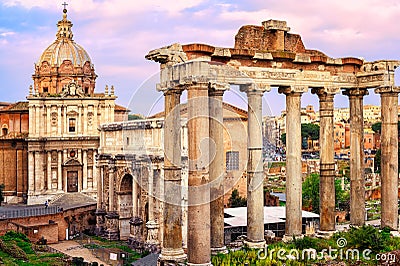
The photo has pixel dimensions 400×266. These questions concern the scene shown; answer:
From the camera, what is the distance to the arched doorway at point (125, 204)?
3381 cm

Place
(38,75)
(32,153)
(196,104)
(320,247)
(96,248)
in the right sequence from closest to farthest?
(196,104) < (320,247) < (96,248) < (32,153) < (38,75)

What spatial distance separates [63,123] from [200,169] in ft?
96.7

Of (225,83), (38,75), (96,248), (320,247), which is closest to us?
(225,83)

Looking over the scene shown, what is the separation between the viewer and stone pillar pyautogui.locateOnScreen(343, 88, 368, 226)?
16.3 metres

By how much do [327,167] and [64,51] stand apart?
33.3m

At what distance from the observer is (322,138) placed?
15805mm

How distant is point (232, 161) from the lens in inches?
1481

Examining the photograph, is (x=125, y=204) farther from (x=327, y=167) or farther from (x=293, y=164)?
(x=293, y=164)

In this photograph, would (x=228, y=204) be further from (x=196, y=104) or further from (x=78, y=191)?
(x=196, y=104)

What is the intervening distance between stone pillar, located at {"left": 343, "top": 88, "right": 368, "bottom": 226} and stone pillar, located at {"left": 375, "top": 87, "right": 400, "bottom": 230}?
0.76 metres

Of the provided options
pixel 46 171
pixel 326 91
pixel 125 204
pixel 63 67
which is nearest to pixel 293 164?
pixel 326 91

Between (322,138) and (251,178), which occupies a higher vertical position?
(322,138)

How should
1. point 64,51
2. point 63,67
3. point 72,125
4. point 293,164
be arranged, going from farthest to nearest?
Result: point 64,51 < point 63,67 < point 72,125 < point 293,164

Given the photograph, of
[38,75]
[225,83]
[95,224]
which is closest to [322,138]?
[225,83]
